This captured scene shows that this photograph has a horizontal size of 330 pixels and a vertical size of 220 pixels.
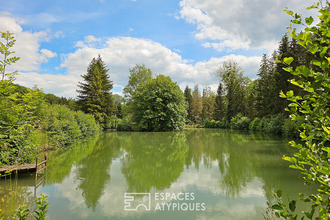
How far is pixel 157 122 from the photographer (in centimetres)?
2988

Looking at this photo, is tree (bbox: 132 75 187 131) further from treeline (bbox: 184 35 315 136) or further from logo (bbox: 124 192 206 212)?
logo (bbox: 124 192 206 212)

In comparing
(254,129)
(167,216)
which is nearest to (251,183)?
(167,216)

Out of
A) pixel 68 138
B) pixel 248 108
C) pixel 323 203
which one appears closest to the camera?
pixel 323 203

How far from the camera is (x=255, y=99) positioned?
33.8 m

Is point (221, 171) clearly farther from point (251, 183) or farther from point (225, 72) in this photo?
point (225, 72)

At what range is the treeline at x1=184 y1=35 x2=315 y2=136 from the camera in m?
21.5

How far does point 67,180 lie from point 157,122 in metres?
23.3

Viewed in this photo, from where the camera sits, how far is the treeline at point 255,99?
21.5 m

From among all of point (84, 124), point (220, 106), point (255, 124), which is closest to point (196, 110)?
point (220, 106)

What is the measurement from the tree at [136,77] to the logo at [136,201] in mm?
31553

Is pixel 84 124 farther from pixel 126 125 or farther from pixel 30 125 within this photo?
pixel 30 125

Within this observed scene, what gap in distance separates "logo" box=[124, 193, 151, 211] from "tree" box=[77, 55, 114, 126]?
2334cm

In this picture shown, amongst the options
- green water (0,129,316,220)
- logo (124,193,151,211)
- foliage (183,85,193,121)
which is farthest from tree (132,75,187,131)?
logo (124,193,151,211)

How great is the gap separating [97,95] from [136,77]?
9.93 metres
